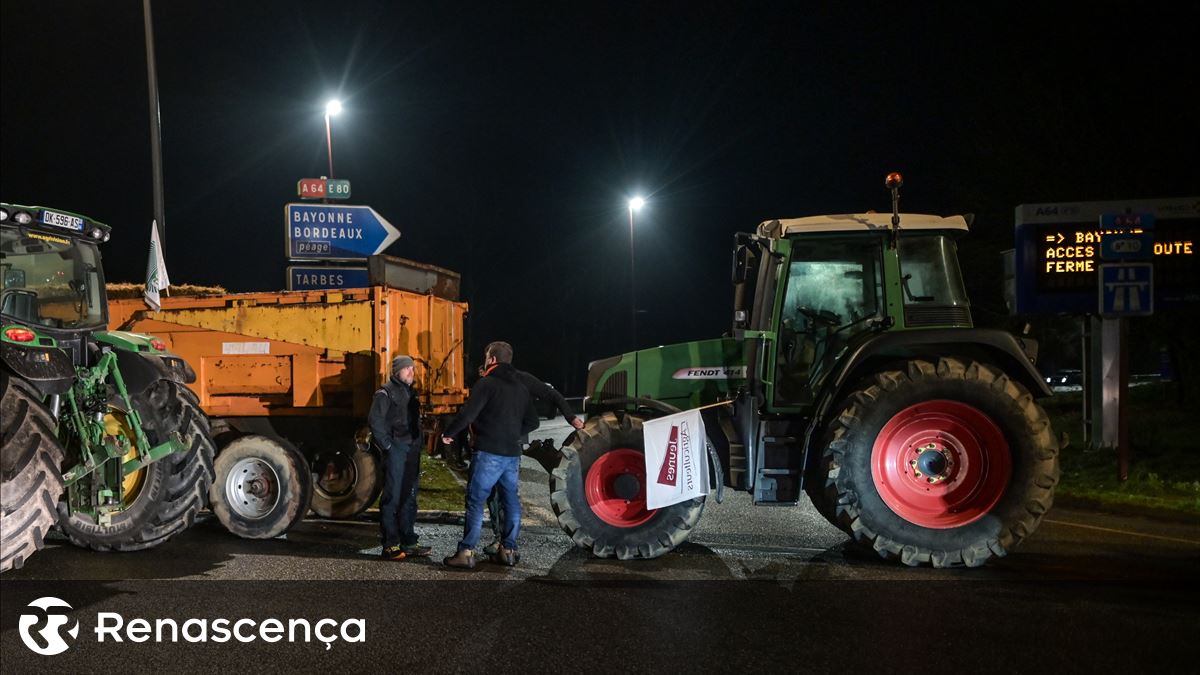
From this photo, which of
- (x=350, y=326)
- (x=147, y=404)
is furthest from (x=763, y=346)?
(x=147, y=404)

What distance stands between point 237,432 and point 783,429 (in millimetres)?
5493

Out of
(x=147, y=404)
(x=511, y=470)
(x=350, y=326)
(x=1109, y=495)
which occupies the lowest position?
(x=1109, y=495)

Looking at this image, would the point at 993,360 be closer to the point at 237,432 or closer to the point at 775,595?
the point at 775,595

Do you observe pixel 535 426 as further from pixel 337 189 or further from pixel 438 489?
pixel 337 189

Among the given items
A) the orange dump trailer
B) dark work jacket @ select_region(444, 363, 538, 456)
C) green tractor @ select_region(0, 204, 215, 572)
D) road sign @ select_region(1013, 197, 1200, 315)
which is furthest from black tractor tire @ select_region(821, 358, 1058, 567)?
road sign @ select_region(1013, 197, 1200, 315)

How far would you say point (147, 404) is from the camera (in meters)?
8.12

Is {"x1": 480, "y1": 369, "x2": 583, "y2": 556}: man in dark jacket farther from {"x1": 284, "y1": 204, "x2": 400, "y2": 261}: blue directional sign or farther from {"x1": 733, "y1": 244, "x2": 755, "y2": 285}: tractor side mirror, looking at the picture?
{"x1": 284, "y1": 204, "x2": 400, "y2": 261}: blue directional sign

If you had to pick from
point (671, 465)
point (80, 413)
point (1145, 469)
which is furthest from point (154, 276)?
point (1145, 469)

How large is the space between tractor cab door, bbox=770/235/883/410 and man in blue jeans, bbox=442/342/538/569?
2177mm

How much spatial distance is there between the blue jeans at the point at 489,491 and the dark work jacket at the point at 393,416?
2.71 ft

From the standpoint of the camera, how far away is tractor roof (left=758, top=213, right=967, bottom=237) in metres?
8.20

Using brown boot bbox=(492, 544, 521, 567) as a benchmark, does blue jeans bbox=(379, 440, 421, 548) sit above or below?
above

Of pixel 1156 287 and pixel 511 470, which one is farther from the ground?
pixel 1156 287

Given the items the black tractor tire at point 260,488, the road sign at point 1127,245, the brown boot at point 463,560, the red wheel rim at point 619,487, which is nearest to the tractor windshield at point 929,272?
the red wheel rim at point 619,487
